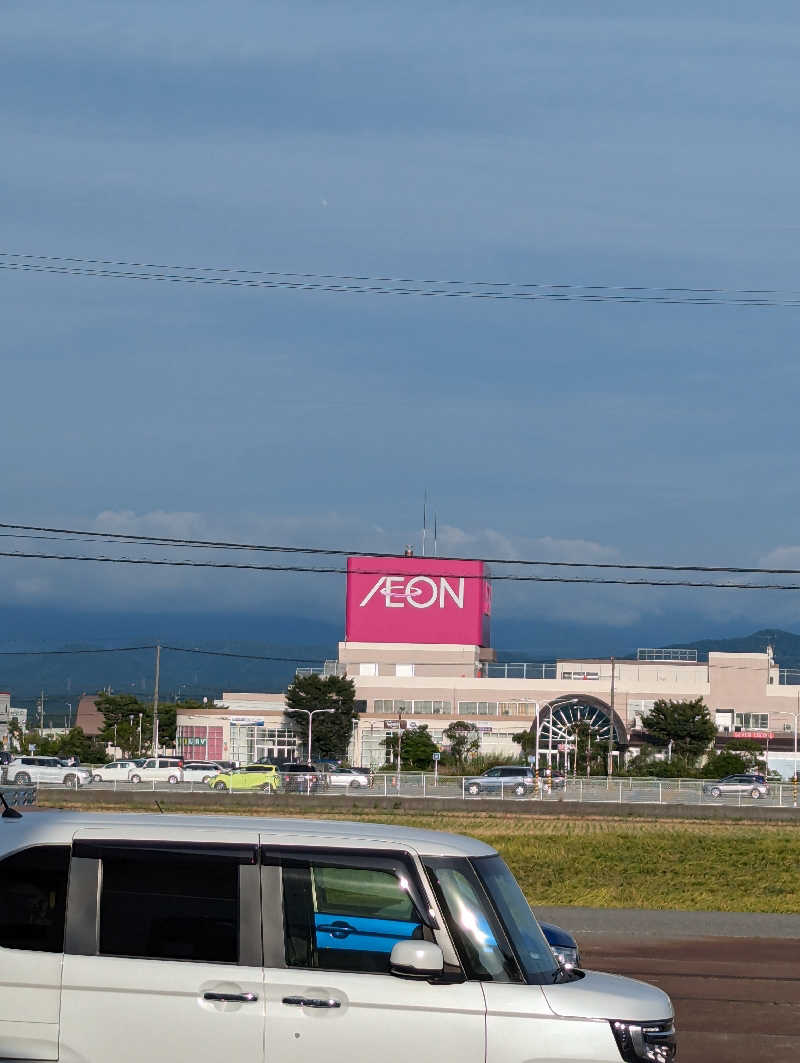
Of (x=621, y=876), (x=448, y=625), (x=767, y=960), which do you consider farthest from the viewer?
(x=448, y=625)

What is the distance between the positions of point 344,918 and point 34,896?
1620mm

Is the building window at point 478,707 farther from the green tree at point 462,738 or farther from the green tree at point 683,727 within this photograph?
the green tree at point 683,727

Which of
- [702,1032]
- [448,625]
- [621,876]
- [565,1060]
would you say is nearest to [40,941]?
[565,1060]

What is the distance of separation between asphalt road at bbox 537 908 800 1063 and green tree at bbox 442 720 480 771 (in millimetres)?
70077

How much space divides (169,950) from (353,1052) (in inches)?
42.3

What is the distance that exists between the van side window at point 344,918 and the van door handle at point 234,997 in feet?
0.84

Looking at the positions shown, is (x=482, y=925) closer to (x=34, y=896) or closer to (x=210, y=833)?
(x=210, y=833)

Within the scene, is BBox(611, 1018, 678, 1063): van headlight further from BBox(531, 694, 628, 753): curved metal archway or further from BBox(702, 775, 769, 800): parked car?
BBox(531, 694, 628, 753): curved metal archway

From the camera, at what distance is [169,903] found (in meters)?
7.03

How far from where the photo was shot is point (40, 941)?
6977 mm

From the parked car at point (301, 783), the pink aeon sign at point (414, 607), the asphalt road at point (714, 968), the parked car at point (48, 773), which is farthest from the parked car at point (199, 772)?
the asphalt road at point (714, 968)

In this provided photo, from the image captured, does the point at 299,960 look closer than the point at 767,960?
Yes

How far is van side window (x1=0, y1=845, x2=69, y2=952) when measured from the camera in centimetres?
698

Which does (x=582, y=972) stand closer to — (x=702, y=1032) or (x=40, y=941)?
(x=40, y=941)
